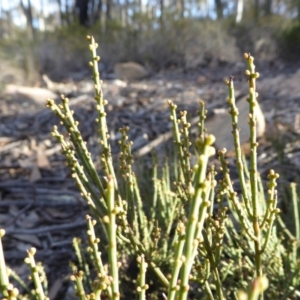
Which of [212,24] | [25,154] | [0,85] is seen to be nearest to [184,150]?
[25,154]

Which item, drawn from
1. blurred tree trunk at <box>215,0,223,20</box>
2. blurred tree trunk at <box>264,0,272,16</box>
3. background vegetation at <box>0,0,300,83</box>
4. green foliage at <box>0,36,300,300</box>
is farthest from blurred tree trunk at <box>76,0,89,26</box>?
green foliage at <box>0,36,300,300</box>

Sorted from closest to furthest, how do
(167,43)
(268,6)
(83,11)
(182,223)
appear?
(182,223), (167,43), (83,11), (268,6)

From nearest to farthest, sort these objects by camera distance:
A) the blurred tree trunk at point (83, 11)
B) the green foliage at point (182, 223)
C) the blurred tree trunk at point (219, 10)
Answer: the green foliage at point (182, 223) → the blurred tree trunk at point (219, 10) → the blurred tree trunk at point (83, 11)

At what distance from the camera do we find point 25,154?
4.14 m

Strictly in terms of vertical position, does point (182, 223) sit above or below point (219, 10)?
below

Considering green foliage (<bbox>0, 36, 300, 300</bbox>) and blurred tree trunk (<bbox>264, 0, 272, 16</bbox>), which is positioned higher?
blurred tree trunk (<bbox>264, 0, 272, 16</bbox>)

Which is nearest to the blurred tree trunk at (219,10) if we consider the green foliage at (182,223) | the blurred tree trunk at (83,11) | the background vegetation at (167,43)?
the background vegetation at (167,43)

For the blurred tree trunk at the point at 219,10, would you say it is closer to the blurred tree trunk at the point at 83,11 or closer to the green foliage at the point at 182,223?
the blurred tree trunk at the point at 83,11

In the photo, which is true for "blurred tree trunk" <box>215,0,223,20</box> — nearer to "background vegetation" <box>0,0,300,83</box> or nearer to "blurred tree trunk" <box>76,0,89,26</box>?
"background vegetation" <box>0,0,300,83</box>

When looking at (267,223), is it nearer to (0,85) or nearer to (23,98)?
(23,98)

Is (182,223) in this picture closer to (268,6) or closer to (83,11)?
(83,11)

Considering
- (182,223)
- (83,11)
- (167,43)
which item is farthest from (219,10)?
(182,223)

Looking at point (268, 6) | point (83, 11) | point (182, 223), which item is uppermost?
point (83, 11)

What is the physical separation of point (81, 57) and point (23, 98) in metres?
3.97
